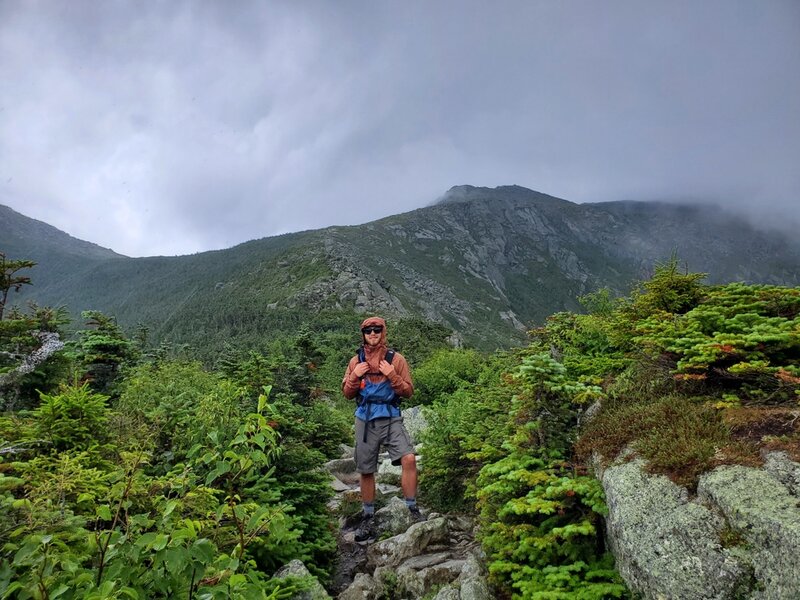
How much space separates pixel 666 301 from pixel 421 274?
→ 376 feet

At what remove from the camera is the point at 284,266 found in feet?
303

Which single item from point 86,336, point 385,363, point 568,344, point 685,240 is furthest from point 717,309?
point 685,240

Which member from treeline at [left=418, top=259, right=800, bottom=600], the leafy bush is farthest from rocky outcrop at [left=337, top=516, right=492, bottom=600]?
the leafy bush

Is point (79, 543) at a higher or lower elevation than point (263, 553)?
higher

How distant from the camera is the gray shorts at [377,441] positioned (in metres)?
6.14

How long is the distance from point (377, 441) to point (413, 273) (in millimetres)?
111719

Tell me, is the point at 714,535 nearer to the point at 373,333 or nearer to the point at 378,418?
the point at 378,418

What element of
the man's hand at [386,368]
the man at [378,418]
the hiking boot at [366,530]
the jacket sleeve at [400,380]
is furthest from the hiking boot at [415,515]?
the man's hand at [386,368]

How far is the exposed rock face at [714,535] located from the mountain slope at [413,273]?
667 centimetres

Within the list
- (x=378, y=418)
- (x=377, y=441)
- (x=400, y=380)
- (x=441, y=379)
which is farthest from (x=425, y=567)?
(x=441, y=379)

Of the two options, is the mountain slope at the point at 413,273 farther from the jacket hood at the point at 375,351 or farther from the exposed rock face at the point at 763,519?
the exposed rock face at the point at 763,519

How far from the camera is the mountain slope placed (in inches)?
2827

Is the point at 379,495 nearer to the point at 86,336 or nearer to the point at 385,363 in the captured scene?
the point at 385,363

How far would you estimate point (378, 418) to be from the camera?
6.17 metres
